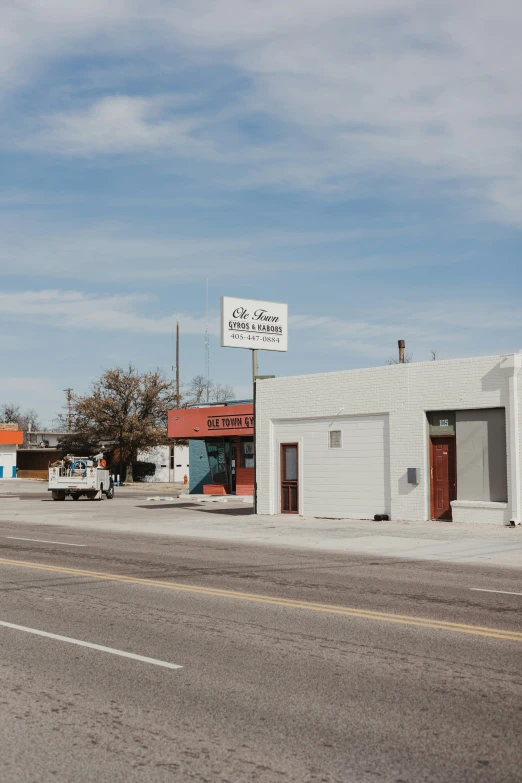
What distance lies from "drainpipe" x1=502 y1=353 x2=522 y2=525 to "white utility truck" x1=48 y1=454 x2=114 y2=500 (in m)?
26.2

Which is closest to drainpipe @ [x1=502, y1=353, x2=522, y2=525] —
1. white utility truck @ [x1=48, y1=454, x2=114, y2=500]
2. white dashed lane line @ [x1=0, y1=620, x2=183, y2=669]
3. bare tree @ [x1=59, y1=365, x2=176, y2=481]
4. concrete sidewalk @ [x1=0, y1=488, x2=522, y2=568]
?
concrete sidewalk @ [x1=0, y1=488, x2=522, y2=568]

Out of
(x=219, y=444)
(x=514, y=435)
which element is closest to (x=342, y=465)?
(x=514, y=435)

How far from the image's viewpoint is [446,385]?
2433cm

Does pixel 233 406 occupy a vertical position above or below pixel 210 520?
above

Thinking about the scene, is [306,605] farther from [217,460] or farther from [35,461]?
[35,461]

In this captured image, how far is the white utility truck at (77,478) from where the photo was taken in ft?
144

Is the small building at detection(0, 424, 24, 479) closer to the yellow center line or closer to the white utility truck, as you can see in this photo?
the white utility truck

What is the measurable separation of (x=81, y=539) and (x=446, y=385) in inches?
430

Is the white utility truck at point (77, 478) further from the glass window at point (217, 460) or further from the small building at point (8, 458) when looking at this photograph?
the small building at point (8, 458)

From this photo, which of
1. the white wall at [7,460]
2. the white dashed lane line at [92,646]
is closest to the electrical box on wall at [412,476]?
the white dashed lane line at [92,646]

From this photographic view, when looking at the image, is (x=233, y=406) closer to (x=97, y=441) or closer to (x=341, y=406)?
(x=341, y=406)

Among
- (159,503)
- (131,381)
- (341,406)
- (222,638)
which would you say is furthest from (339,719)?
(131,381)

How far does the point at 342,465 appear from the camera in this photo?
27.3 metres

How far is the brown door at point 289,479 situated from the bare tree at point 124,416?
Result: 120 ft
